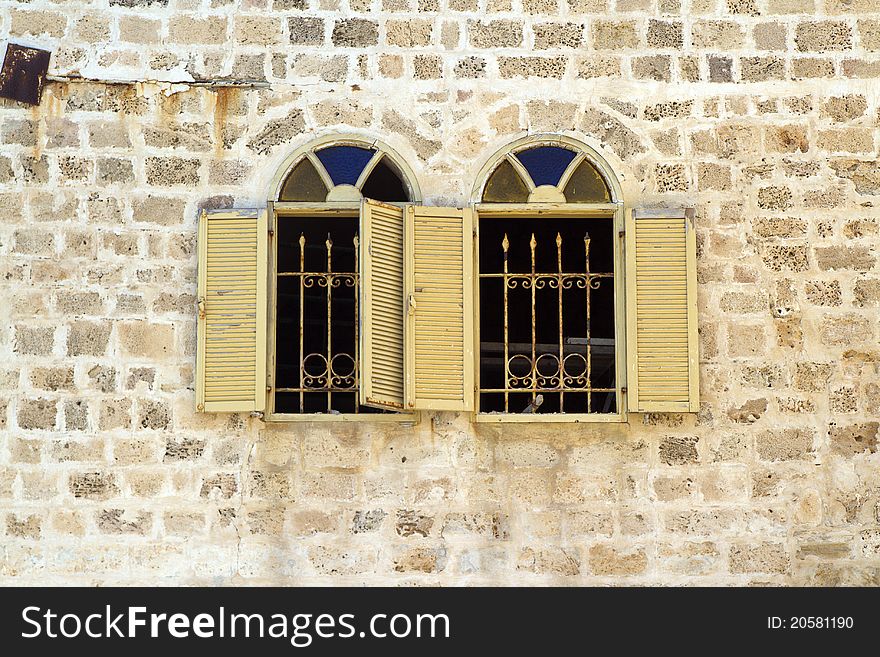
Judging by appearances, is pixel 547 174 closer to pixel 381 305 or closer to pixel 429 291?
pixel 429 291

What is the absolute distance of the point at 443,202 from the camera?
7.85m

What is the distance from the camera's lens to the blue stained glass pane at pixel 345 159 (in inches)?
311

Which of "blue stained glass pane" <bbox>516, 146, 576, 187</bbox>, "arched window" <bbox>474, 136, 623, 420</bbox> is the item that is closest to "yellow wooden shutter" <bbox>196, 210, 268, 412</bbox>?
"arched window" <bbox>474, 136, 623, 420</bbox>

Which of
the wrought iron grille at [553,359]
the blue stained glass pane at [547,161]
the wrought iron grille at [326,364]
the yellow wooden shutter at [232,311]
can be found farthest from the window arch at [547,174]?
the yellow wooden shutter at [232,311]

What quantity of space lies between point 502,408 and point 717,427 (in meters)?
1.11

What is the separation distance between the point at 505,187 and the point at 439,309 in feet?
2.53

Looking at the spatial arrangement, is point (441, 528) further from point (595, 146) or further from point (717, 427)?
point (595, 146)

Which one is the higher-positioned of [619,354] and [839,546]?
[619,354]

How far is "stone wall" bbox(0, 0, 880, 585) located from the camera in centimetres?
757
